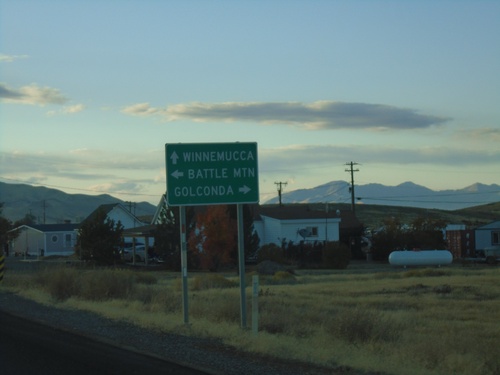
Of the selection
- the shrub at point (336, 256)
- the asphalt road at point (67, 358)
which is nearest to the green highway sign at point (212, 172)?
the asphalt road at point (67, 358)

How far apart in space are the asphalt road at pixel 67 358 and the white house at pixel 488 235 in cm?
6310

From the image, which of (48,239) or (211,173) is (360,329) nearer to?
(211,173)

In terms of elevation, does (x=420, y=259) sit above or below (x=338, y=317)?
below

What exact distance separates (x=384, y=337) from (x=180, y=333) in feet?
14.2

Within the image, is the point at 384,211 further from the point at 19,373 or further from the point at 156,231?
the point at 19,373

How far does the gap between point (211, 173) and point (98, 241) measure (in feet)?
118

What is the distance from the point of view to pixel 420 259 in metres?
54.7

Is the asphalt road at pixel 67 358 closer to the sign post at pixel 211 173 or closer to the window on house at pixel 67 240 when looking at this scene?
the sign post at pixel 211 173

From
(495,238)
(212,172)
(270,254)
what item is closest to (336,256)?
(270,254)

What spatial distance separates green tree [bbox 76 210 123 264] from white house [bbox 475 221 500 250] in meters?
38.7

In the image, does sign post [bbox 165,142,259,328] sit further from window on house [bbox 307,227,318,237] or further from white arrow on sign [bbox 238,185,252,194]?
window on house [bbox 307,227,318,237]

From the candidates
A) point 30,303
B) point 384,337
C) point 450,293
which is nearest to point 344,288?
point 450,293

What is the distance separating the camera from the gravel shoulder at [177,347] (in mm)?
11477

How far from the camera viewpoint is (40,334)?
15734mm
